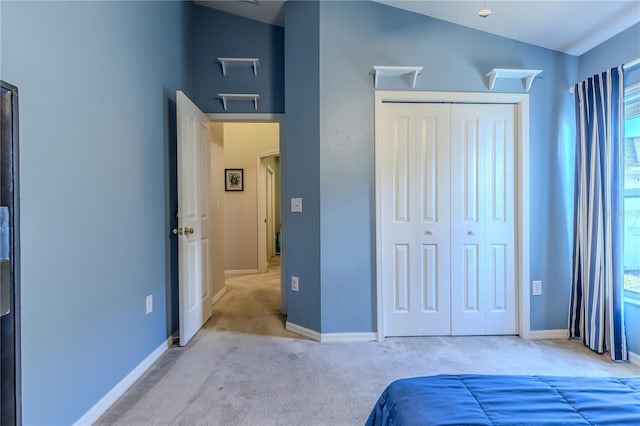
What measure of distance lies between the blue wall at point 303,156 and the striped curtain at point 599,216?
6.01ft

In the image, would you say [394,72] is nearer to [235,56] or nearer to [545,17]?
[545,17]

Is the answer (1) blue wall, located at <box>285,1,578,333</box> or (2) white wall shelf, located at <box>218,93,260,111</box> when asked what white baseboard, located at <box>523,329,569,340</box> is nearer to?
(1) blue wall, located at <box>285,1,578,333</box>

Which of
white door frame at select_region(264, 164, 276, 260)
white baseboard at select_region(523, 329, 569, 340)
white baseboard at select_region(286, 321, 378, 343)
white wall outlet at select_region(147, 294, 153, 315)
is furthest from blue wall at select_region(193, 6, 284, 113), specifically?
white door frame at select_region(264, 164, 276, 260)

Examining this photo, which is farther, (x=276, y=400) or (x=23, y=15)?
(x=276, y=400)

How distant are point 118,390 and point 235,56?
2.89 metres

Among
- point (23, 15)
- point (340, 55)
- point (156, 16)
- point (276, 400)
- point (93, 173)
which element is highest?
point (156, 16)

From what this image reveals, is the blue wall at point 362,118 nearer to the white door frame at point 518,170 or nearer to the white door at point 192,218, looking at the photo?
the white door frame at point 518,170

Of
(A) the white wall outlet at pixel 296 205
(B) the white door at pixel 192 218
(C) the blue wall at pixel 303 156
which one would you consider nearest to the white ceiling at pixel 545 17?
(C) the blue wall at pixel 303 156

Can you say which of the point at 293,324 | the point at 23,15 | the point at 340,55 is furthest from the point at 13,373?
the point at 340,55

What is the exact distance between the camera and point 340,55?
2625 mm

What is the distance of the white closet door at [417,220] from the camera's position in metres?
2.70

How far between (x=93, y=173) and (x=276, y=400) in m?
1.56

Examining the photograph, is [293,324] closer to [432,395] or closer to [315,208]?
[315,208]

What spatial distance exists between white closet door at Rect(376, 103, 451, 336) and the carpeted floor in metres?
0.24
